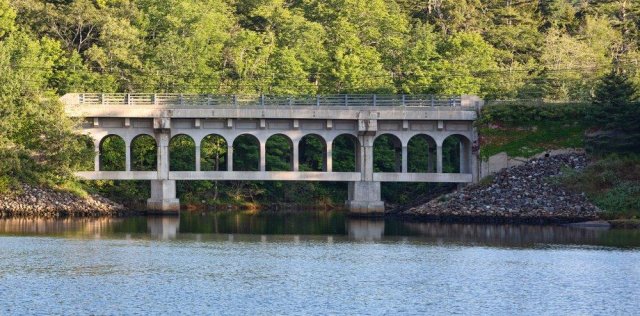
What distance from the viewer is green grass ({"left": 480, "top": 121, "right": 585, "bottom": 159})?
323 feet

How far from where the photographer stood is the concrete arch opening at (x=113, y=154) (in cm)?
10906

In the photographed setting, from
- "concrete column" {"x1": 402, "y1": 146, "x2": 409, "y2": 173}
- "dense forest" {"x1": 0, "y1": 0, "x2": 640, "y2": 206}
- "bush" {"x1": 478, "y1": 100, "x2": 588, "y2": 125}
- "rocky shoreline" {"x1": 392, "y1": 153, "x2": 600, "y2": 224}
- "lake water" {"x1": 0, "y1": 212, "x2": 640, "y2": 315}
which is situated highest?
"dense forest" {"x1": 0, "y1": 0, "x2": 640, "y2": 206}

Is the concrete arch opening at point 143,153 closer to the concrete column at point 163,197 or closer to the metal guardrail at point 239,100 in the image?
the metal guardrail at point 239,100

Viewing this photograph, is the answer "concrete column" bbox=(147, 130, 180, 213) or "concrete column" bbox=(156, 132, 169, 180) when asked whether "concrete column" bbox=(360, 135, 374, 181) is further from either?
"concrete column" bbox=(156, 132, 169, 180)

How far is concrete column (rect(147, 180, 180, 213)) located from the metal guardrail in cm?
565

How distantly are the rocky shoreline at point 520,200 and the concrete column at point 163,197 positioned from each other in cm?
1594

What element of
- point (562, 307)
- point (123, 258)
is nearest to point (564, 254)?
point (562, 307)

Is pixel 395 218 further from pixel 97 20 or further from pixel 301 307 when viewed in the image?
pixel 301 307

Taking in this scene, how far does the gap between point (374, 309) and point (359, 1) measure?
82682 millimetres

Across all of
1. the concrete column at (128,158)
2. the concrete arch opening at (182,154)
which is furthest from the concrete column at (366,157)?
the concrete column at (128,158)

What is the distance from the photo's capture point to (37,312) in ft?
169

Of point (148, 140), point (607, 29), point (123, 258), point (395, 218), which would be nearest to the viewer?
point (123, 258)

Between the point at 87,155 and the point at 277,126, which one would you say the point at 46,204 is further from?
the point at 277,126

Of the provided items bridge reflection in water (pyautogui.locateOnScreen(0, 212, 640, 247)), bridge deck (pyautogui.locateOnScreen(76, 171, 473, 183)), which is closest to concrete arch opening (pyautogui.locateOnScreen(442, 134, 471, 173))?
bridge deck (pyautogui.locateOnScreen(76, 171, 473, 183))
